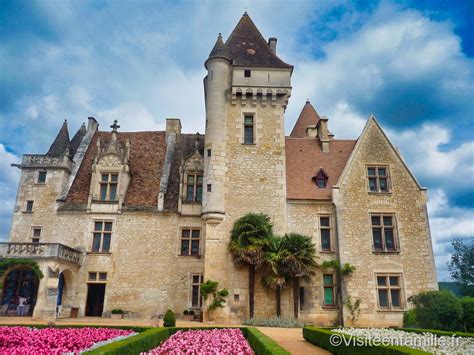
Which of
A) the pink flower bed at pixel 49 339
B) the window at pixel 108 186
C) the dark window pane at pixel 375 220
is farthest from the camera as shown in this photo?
the window at pixel 108 186

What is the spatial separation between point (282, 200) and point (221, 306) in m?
6.32

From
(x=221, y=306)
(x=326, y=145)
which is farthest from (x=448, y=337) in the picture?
(x=326, y=145)

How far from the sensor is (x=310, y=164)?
2123 centimetres

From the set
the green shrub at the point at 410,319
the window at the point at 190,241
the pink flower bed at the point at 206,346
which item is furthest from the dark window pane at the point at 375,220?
the pink flower bed at the point at 206,346

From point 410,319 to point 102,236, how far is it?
643 inches

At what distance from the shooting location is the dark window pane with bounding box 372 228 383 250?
1856 cm

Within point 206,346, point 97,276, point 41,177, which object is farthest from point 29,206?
point 206,346

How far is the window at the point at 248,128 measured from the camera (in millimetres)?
20484

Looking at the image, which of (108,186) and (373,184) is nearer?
(373,184)

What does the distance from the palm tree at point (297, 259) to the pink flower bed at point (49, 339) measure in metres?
8.12

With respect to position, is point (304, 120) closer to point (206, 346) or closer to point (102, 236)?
point (102, 236)

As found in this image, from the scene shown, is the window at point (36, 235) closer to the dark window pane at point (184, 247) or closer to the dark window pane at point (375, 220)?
the dark window pane at point (184, 247)

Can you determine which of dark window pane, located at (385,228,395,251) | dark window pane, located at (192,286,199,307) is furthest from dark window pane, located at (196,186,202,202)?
dark window pane, located at (385,228,395,251)

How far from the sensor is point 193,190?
817 inches
